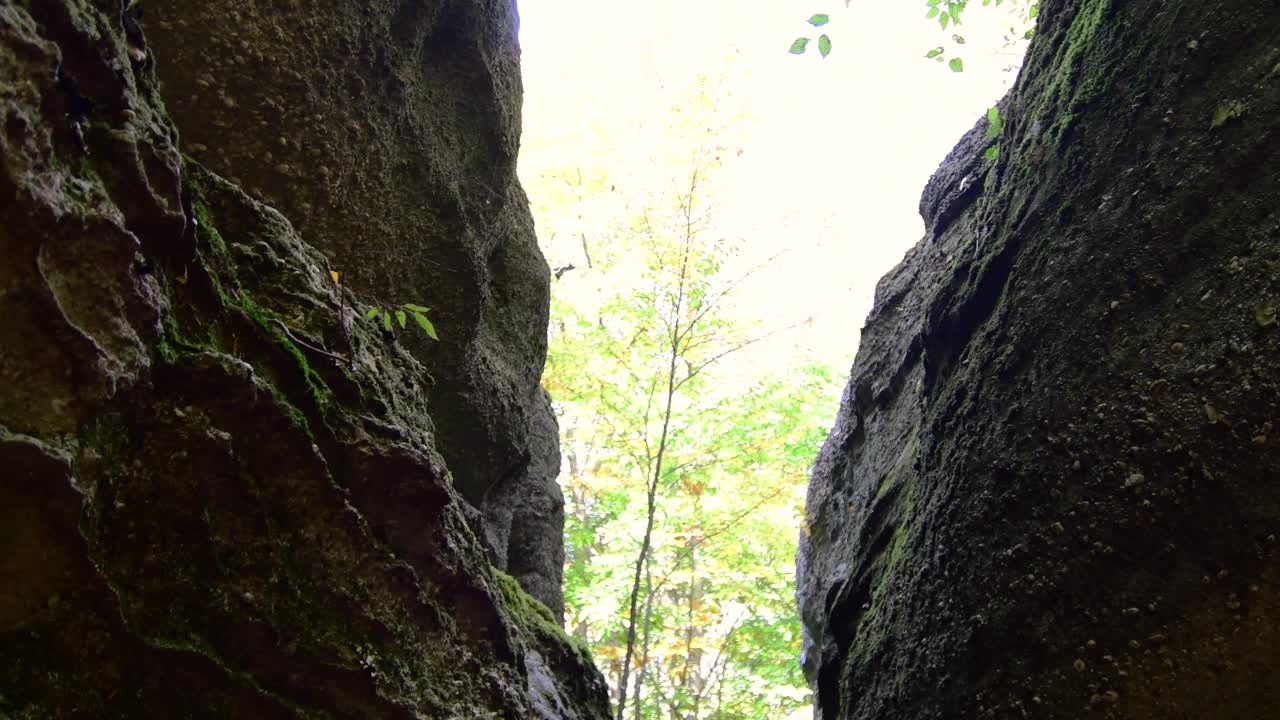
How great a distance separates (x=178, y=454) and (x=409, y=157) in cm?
291

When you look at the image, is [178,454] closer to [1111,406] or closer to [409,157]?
[409,157]

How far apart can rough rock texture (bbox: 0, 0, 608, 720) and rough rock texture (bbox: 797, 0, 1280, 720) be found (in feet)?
7.72

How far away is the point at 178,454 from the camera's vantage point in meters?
2.00

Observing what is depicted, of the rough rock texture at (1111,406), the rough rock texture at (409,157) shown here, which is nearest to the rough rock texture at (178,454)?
the rough rock texture at (409,157)

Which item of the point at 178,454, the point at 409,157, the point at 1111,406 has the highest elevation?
the point at 409,157

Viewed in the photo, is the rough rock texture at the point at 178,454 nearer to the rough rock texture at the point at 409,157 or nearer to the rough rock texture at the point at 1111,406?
the rough rock texture at the point at 409,157

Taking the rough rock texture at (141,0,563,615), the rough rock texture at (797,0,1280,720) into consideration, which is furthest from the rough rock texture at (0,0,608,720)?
the rough rock texture at (797,0,1280,720)

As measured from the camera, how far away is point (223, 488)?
6.97 feet

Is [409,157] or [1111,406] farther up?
[409,157]

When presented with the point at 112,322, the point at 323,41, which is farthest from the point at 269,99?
the point at 112,322

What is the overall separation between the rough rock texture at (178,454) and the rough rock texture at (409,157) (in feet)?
3.24

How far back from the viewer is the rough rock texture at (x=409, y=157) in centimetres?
338

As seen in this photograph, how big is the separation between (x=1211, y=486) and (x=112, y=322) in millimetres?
3608

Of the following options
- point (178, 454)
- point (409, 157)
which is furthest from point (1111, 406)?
point (409, 157)
